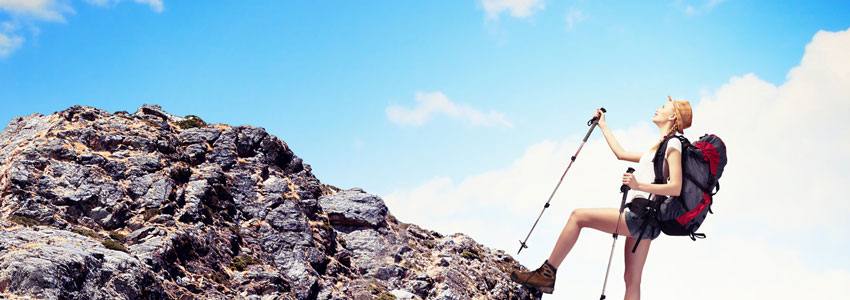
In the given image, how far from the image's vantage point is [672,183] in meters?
11.4

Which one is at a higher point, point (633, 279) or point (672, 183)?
point (672, 183)

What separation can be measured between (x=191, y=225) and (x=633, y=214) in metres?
16.8

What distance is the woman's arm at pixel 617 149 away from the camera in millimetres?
12852

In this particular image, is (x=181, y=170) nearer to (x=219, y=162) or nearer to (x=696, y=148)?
(x=219, y=162)

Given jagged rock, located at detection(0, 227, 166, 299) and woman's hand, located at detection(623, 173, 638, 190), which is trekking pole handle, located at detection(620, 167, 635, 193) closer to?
woman's hand, located at detection(623, 173, 638, 190)

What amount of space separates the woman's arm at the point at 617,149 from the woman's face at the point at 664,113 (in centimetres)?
72

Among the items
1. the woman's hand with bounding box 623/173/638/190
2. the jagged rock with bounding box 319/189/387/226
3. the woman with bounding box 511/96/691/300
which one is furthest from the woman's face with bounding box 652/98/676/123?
the jagged rock with bounding box 319/189/387/226

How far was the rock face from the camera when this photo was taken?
19172mm

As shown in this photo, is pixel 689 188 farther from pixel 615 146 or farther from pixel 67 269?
pixel 67 269

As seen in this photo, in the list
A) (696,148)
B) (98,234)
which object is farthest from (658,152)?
(98,234)

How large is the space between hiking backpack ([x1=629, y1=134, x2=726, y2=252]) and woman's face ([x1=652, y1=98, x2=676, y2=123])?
62 centimetres

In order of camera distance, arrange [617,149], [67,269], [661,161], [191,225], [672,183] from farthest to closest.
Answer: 1. [191,225]
2. [67,269]
3. [617,149]
4. [661,161]
5. [672,183]

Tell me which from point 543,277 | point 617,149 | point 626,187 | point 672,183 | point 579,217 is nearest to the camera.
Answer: point 672,183

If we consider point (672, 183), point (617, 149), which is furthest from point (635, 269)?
point (617, 149)
